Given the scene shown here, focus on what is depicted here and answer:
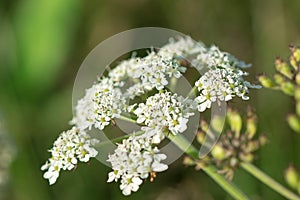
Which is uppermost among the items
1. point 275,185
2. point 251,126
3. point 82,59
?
point 82,59

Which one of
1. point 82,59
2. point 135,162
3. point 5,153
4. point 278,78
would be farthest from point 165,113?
point 82,59

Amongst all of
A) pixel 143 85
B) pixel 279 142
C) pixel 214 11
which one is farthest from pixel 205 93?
pixel 214 11

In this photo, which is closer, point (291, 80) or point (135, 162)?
point (135, 162)

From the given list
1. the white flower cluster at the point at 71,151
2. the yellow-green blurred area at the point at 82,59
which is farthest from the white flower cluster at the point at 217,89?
the yellow-green blurred area at the point at 82,59

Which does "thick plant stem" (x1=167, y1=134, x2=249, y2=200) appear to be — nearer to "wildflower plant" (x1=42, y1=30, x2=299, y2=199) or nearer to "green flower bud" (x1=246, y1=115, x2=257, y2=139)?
"wildflower plant" (x1=42, y1=30, x2=299, y2=199)

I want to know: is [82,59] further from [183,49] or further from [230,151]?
[230,151]

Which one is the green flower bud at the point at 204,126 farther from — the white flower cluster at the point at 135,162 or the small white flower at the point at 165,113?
the white flower cluster at the point at 135,162

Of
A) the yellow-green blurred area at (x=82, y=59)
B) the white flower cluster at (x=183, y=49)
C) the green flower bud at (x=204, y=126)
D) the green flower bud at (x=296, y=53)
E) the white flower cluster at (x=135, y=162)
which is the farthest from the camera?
the yellow-green blurred area at (x=82, y=59)
